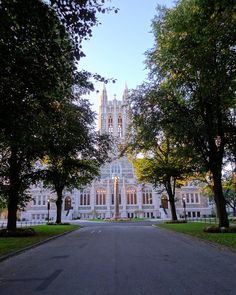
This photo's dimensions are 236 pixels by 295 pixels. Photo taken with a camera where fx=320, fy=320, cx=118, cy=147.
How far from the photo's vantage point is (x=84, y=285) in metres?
7.14

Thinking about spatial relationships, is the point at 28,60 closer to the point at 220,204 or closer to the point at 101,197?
the point at 220,204

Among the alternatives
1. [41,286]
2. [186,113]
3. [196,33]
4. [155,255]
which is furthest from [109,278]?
[186,113]

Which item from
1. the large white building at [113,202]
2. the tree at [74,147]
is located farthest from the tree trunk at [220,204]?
the large white building at [113,202]

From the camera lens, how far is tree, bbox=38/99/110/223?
22.1 m

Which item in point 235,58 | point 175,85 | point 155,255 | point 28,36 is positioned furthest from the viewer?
point 175,85

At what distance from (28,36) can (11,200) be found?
60.1 ft

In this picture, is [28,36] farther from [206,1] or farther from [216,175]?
[216,175]

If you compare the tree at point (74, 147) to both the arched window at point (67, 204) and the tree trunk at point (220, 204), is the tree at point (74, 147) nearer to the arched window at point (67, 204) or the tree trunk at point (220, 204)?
the tree trunk at point (220, 204)

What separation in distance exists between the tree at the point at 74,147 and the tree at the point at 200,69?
6.60 meters

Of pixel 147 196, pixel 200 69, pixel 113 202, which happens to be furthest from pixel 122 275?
pixel 147 196

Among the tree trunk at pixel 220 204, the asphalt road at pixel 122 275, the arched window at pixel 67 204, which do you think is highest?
the arched window at pixel 67 204

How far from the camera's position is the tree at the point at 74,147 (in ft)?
72.4

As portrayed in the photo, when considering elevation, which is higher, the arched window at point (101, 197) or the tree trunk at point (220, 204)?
the arched window at point (101, 197)

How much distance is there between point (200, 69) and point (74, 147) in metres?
11.2
